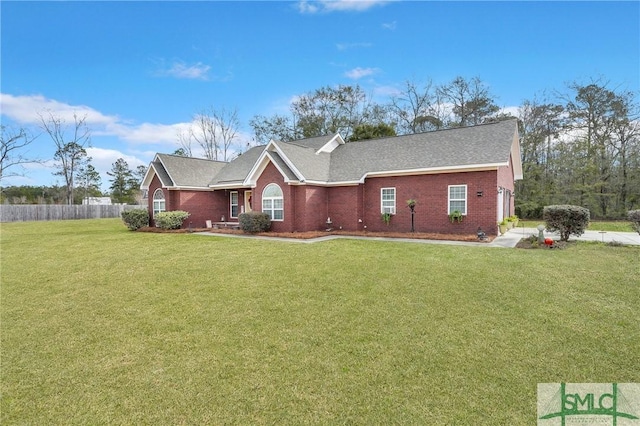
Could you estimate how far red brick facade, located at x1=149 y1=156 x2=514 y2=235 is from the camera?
563 inches

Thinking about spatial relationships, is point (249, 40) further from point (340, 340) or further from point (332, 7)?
point (340, 340)

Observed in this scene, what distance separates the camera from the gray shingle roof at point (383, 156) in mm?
14844

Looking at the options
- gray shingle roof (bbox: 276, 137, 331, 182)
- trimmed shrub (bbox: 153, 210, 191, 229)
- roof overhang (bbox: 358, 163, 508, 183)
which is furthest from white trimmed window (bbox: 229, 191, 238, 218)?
roof overhang (bbox: 358, 163, 508, 183)

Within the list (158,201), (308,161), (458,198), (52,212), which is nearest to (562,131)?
(458,198)

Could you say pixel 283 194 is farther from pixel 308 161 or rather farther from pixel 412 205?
pixel 412 205

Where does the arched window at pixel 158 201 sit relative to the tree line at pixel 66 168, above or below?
below

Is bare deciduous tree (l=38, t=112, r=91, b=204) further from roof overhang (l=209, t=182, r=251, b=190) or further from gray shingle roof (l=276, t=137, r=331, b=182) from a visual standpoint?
gray shingle roof (l=276, t=137, r=331, b=182)

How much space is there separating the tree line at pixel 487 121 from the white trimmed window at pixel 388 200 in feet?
45.8

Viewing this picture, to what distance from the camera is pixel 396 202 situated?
53.8 ft

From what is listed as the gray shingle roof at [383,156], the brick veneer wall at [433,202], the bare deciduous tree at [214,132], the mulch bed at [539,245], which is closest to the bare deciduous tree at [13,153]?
the bare deciduous tree at [214,132]

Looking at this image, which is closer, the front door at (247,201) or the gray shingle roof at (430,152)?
the gray shingle roof at (430,152)

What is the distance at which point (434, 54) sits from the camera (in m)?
16.8

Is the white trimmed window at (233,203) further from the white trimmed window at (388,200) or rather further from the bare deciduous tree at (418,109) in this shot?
the bare deciduous tree at (418,109)

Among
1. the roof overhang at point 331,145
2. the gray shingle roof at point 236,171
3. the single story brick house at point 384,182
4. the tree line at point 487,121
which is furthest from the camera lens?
the tree line at point 487,121
